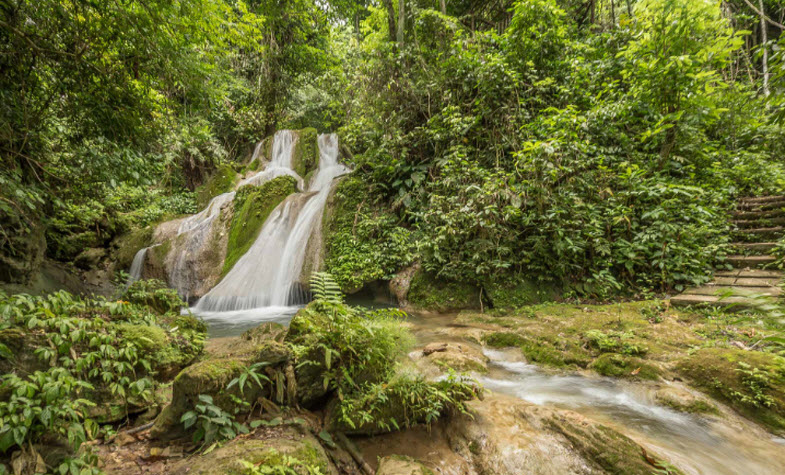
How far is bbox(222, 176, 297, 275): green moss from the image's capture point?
30.3 ft

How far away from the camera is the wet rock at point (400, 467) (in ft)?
6.10

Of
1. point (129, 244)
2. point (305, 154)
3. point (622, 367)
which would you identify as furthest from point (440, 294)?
point (305, 154)

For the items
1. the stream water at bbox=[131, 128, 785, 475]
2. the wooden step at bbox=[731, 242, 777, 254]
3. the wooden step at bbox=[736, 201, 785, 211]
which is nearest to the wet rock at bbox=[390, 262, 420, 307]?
the stream water at bbox=[131, 128, 785, 475]

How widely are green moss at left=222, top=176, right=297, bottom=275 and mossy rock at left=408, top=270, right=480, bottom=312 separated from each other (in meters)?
5.66

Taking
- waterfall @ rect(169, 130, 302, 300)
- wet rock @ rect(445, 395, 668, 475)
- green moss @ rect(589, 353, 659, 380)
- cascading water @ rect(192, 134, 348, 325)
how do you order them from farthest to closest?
1. waterfall @ rect(169, 130, 302, 300)
2. cascading water @ rect(192, 134, 348, 325)
3. green moss @ rect(589, 353, 659, 380)
4. wet rock @ rect(445, 395, 668, 475)

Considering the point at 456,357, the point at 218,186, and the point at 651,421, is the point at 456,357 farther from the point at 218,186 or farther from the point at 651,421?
the point at 218,186

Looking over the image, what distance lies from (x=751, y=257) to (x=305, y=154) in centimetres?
1474

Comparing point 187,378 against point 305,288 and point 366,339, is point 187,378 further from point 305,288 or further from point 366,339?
point 305,288

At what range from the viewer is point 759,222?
5.77 m

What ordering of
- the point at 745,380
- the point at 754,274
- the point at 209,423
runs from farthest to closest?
the point at 754,274, the point at 745,380, the point at 209,423

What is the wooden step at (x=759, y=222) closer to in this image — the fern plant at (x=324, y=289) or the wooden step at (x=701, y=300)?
the wooden step at (x=701, y=300)

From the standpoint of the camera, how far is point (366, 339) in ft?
7.90

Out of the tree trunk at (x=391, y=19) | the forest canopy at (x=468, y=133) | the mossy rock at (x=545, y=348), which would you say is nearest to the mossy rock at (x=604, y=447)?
the mossy rock at (x=545, y=348)

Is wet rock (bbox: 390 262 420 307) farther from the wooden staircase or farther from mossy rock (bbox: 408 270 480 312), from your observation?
the wooden staircase
